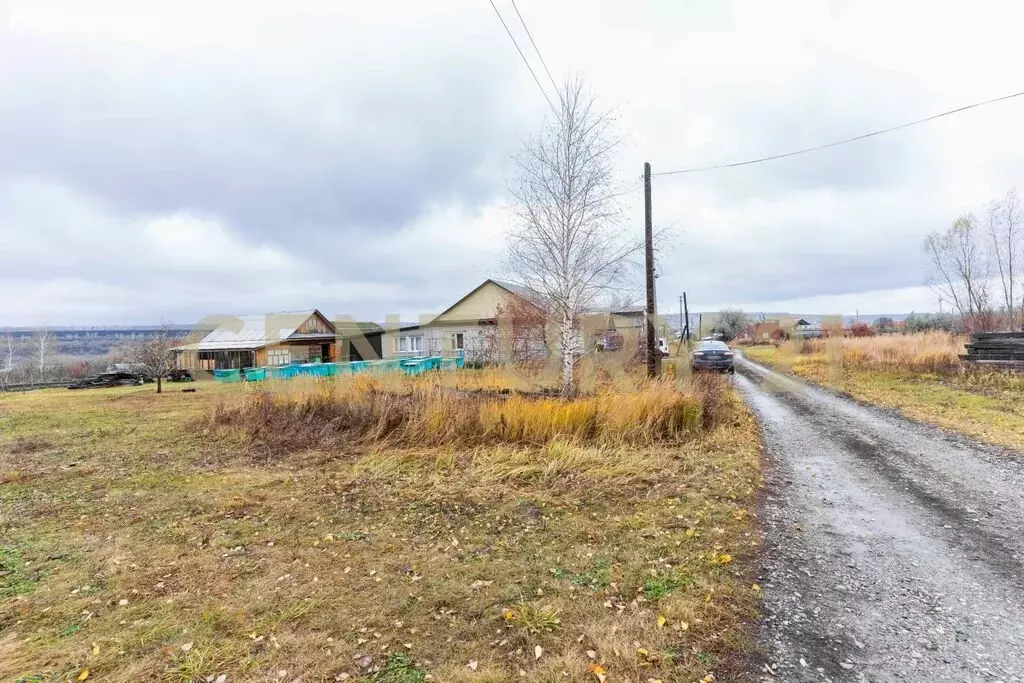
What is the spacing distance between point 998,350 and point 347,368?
1994cm

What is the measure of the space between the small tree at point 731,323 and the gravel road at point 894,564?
65.5 meters

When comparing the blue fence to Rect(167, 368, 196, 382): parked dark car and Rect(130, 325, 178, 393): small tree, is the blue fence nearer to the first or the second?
Rect(130, 325, 178, 393): small tree

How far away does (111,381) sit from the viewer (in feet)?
95.3

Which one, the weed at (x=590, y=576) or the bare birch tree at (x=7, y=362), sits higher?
the bare birch tree at (x=7, y=362)

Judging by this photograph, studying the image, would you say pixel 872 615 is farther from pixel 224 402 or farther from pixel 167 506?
pixel 224 402

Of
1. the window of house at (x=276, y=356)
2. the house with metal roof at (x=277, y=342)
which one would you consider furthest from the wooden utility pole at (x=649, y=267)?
the window of house at (x=276, y=356)

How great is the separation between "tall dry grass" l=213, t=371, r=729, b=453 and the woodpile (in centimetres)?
977

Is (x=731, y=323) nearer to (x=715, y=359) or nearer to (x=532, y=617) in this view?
(x=715, y=359)

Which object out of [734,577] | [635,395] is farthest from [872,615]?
[635,395]

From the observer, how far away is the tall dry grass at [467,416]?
7.67m

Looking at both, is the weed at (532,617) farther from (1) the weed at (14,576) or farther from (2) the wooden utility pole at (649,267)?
(2) the wooden utility pole at (649,267)

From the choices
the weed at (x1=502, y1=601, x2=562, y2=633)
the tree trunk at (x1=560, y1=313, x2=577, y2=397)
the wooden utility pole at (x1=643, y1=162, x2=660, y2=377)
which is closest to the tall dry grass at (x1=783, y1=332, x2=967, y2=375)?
the wooden utility pole at (x1=643, y1=162, x2=660, y2=377)

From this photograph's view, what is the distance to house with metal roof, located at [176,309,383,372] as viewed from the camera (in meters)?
33.8

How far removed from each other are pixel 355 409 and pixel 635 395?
5.63 meters
